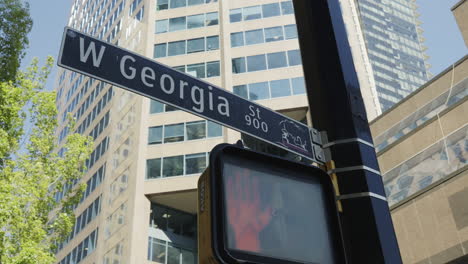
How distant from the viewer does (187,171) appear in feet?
109

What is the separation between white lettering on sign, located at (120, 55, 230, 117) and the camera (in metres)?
3.24

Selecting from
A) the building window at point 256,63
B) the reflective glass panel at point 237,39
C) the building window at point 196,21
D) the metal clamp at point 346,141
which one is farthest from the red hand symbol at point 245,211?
the building window at point 196,21

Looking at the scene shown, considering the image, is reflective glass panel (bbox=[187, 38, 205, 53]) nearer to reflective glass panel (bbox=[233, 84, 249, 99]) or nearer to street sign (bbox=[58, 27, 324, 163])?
reflective glass panel (bbox=[233, 84, 249, 99])

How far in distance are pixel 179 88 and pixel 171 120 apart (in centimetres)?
3271

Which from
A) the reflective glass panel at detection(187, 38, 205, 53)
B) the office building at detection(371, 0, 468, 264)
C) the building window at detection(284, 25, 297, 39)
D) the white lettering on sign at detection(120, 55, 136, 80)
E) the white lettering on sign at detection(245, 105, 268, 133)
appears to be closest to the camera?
the white lettering on sign at detection(120, 55, 136, 80)

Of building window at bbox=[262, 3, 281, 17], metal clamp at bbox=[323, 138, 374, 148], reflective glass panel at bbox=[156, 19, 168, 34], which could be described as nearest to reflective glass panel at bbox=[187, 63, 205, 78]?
reflective glass panel at bbox=[156, 19, 168, 34]

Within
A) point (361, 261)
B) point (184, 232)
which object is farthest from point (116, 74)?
point (184, 232)

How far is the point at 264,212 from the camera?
6.79 feet

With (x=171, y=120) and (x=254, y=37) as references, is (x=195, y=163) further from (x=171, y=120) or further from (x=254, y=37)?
(x=254, y=37)

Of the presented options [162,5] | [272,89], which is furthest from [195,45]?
[272,89]

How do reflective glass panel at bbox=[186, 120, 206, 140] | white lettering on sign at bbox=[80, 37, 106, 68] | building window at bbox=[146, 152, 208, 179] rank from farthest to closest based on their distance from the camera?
reflective glass panel at bbox=[186, 120, 206, 140] < building window at bbox=[146, 152, 208, 179] < white lettering on sign at bbox=[80, 37, 106, 68]

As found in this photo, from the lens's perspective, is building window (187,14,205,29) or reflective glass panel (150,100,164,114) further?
building window (187,14,205,29)

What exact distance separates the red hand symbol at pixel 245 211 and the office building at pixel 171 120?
97.7ft

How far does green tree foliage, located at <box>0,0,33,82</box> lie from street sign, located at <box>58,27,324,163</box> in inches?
595
